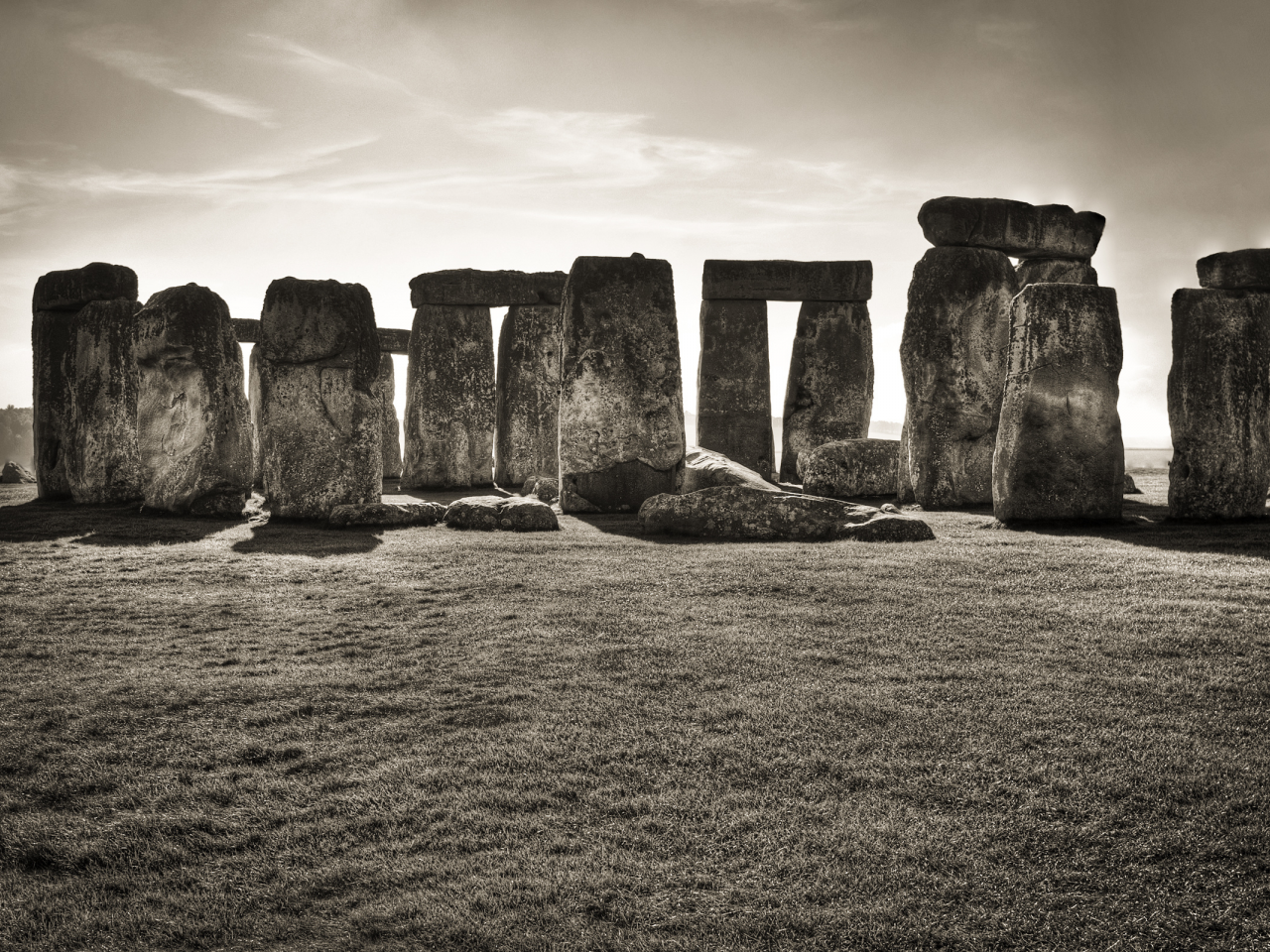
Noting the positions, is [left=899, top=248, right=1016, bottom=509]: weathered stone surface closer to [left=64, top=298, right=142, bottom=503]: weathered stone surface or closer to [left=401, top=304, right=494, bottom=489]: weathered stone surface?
[left=401, top=304, right=494, bottom=489]: weathered stone surface

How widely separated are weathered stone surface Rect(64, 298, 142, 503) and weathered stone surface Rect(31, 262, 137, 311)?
22 centimetres

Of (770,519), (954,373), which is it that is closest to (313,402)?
(770,519)

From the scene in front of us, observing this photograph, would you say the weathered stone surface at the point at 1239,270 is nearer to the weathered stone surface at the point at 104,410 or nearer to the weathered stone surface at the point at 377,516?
the weathered stone surface at the point at 377,516

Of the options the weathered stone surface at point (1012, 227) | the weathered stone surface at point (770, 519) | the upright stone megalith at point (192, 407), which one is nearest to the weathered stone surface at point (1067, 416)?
the weathered stone surface at point (770, 519)

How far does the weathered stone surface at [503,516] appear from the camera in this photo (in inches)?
388

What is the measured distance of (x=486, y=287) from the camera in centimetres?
1842

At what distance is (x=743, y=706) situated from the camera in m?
5.07

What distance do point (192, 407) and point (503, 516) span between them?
380cm

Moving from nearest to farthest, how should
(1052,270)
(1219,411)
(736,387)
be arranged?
(1219,411) < (1052,270) < (736,387)

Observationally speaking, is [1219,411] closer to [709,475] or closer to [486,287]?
[709,475]

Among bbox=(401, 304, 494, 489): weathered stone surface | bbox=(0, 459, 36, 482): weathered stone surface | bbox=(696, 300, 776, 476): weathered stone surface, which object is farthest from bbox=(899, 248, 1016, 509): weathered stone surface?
bbox=(0, 459, 36, 482): weathered stone surface

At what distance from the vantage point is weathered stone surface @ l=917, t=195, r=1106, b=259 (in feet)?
42.8

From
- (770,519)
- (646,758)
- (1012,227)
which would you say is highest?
(1012,227)

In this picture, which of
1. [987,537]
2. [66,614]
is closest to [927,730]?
[987,537]
